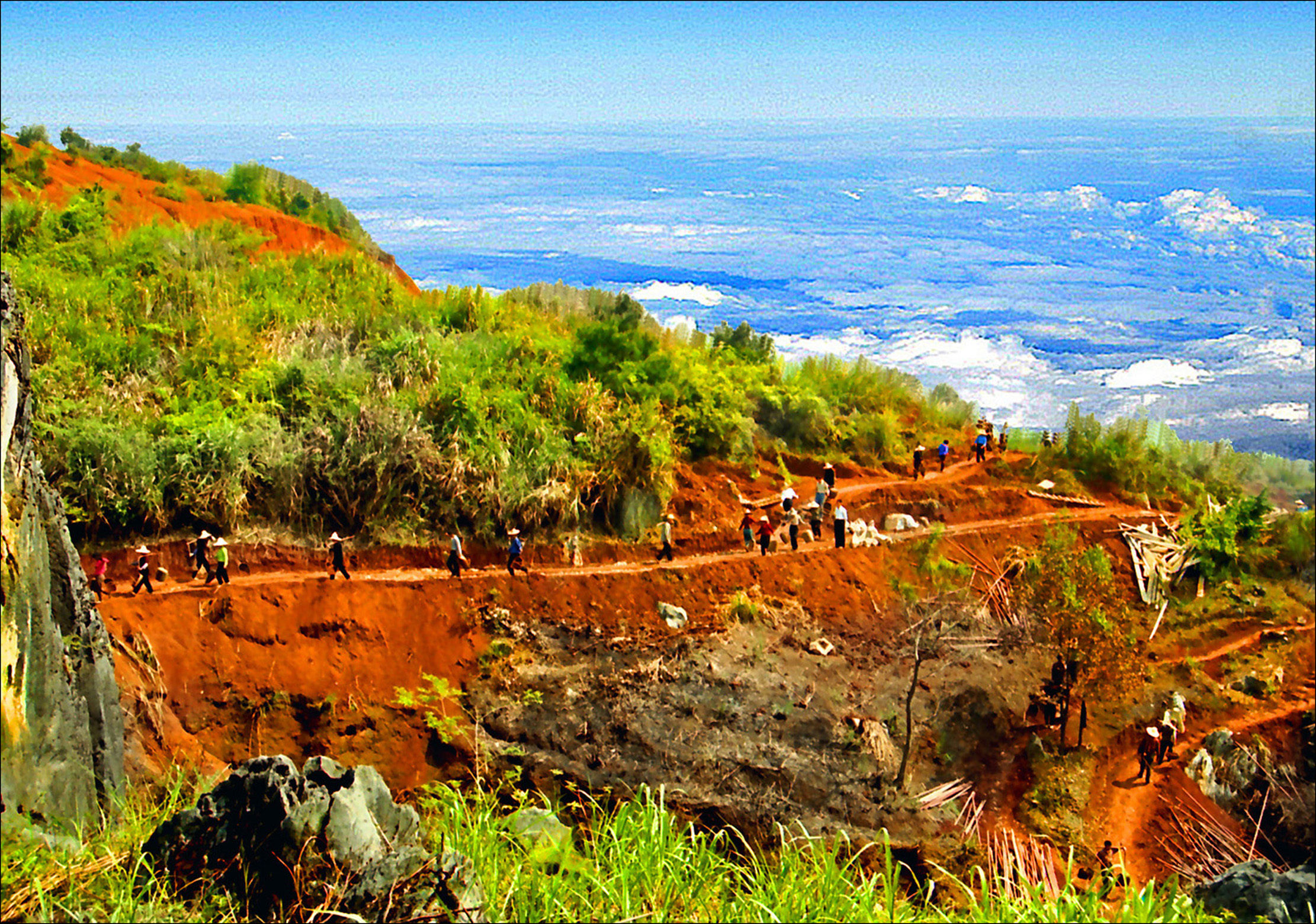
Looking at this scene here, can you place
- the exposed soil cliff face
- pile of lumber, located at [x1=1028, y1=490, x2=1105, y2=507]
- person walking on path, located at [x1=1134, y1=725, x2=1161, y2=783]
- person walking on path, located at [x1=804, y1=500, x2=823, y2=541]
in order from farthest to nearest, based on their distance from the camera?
pile of lumber, located at [x1=1028, y1=490, x2=1105, y2=507] → person walking on path, located at [x1=804, y1=500, x2=823, y2=541] → person walking on path, located at [x1=1134, y1=725, x2=1161, y2=783] → the exposed soil cliff face

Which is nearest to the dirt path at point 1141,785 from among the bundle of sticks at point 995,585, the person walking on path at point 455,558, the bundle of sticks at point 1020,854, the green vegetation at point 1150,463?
the bundle of sticks at point 1020,854

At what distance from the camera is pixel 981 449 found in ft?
71.1

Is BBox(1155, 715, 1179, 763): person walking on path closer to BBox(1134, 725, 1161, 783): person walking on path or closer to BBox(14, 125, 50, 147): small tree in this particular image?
BBox(1134, 725, 1161, 783): person walking on path

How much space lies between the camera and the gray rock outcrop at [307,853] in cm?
500

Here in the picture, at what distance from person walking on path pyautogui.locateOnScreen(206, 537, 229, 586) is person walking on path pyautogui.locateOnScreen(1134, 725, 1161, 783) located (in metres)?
13.5

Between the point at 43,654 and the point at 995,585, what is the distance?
48.4 ft

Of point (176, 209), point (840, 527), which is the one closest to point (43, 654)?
point (840, 527)

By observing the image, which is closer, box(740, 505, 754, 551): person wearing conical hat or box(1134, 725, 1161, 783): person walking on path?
box(1134, 725, 1161, 783): person walking on path

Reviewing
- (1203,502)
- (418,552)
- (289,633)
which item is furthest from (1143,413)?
(289,633)

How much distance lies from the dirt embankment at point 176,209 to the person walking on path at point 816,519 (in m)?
10.4

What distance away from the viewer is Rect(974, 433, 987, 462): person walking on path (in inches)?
853

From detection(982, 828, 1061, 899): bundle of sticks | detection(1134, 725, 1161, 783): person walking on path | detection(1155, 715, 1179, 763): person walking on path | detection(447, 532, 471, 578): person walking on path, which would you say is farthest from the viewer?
detection(1155, 715, 1179, 763): person walking on path

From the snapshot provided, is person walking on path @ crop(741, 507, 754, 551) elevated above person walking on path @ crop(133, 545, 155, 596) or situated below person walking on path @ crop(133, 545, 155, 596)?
below

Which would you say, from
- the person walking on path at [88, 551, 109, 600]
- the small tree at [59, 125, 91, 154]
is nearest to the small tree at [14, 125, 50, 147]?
the small tree at [59, 125, 91, 154]
